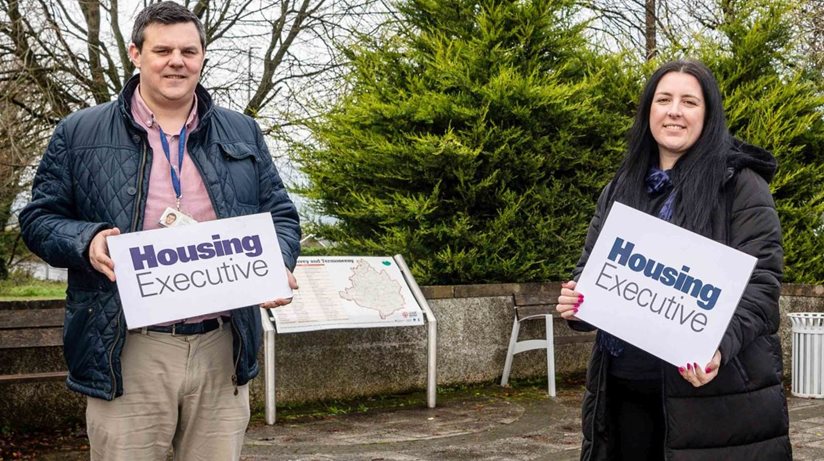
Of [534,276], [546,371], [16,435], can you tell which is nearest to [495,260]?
[534,276]

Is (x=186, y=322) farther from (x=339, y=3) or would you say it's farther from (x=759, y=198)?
(x=339, y=3)

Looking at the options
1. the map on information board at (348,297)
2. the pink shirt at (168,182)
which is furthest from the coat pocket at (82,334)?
the map on information board at (348,297)

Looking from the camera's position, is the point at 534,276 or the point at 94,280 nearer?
the point at 94,280

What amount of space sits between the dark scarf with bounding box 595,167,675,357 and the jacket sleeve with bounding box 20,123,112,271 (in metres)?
1.67

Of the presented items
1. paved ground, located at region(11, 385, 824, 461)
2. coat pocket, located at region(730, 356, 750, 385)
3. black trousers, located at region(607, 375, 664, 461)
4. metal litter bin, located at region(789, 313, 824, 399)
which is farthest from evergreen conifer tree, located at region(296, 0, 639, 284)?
coat pocket, located at region(730, 356, 750, 385)

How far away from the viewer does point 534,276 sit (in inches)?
330

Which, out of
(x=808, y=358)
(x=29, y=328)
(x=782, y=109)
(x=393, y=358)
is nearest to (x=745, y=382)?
(x=29, y=328)

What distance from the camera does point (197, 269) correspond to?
2.99 metres

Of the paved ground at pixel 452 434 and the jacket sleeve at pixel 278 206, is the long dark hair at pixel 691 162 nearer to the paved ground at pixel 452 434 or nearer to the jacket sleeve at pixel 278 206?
the jacket sleeve at pixel 278 206

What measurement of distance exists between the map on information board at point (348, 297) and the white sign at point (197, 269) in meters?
3.40

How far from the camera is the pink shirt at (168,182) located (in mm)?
2982

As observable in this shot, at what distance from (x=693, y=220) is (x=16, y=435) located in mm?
4631

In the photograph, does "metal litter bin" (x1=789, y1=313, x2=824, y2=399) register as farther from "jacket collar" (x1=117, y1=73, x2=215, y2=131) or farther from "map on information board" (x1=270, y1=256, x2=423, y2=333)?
"jacket collar" (x1=117, y1=73, x2=215, y2=131)

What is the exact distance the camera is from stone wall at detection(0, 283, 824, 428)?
595 centimetres
